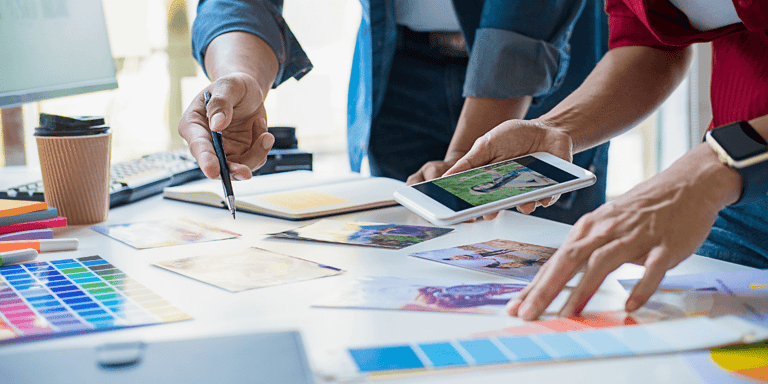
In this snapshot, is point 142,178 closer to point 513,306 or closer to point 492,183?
point 492,183

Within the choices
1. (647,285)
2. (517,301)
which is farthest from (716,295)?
(517,301)

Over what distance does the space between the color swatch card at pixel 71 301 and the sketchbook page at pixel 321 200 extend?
1.08ft

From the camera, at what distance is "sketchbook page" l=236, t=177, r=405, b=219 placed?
3.48ft

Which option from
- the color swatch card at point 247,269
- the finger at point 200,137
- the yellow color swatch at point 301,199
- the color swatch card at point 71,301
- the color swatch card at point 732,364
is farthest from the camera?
the yellow color swatch at point 301,199

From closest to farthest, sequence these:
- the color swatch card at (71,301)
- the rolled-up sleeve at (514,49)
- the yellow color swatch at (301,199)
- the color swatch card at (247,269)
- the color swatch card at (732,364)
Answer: the color swatch card at (732,364)
the color swatch card at (71,301)
the color swatch card at (247,269)
the yellow color swatch at (301,199)
the rolled-up sleeve at (514,49)

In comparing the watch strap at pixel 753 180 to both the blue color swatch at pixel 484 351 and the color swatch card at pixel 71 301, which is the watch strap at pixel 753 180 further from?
the color swatch card at pixel 71 301

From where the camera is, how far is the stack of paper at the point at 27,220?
876mm

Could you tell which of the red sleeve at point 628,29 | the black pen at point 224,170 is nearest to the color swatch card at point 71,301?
the black pen at point 224,170

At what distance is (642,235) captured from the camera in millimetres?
614

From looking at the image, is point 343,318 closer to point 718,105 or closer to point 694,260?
point 694,260

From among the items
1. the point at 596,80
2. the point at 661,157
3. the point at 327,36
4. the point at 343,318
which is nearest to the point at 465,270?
the point at 343,318

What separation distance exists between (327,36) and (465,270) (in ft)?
10.4

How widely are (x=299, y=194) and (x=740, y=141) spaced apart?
0.73 m

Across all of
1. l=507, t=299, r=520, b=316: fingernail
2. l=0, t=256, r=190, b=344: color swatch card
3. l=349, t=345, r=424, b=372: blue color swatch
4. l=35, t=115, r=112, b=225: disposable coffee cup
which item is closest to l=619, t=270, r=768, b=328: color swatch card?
l=507, t=299, r=520, b=316: fingernail
